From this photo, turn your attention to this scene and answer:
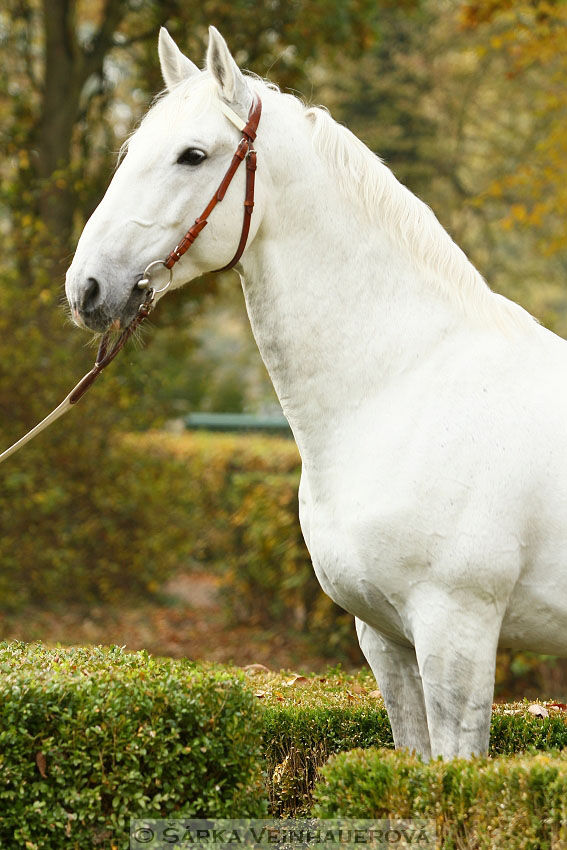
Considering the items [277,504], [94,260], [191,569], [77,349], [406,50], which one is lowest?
[191,569]

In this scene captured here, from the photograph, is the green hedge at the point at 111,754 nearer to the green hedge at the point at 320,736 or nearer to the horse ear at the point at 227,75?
the green hedge at the point at 320,736

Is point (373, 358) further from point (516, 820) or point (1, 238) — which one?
point (1, 238)

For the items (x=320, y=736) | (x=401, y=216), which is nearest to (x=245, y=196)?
(x=401, y=216)

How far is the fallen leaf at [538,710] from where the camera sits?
159 inches

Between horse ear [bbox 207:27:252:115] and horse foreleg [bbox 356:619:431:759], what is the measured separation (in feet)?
6.04

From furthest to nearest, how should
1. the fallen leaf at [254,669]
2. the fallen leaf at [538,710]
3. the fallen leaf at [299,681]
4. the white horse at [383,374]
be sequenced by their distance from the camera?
1. the fallen leaf at [254,669]
2. the fallen leaf at [299,681]
3. the fallen leaf at [538,710]
4. the white horse at [383,374]

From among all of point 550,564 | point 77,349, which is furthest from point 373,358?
point 77,349

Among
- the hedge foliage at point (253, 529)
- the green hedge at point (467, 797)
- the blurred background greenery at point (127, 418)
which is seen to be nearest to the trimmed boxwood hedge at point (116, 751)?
the green hedge at point (467, 797)

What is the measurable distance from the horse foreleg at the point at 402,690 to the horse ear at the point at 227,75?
1.84 metres

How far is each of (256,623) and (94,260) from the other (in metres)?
7.06

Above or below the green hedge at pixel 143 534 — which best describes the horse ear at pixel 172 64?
above

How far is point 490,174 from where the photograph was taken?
16906 mm

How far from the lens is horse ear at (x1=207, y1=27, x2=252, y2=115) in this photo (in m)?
2.84

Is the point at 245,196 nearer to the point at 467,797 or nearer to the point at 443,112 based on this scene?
the point at 467,797
